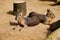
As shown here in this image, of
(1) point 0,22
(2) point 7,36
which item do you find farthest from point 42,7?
(2) point 7,36

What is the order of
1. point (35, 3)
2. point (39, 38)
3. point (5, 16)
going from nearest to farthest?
1. point (39, 38)
2. point (5, 16)
3. point (35, 3)

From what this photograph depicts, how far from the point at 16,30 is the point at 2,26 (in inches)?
15.1

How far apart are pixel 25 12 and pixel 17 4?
11.0 inches

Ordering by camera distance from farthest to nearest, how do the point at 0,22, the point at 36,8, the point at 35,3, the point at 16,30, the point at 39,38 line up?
the point at 35,3
the point at 36,8
the point at 0,22
the point at 16,30
the point at 39,38

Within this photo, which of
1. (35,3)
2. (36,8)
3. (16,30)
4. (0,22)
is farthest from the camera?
(35,3)

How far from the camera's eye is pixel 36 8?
17.0ft

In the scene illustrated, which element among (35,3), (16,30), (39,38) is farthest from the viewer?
→ (35,3)

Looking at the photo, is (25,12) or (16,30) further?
(25,12)

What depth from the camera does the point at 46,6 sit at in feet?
17.8

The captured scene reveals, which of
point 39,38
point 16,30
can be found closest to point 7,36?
point 16,30

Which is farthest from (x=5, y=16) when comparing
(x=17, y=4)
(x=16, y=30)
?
(x=16, y=30)

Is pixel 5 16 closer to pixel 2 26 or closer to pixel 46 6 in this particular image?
pixel 2 26

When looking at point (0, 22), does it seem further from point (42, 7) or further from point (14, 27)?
point (42, 7)

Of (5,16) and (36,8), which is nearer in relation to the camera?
(5,16)
